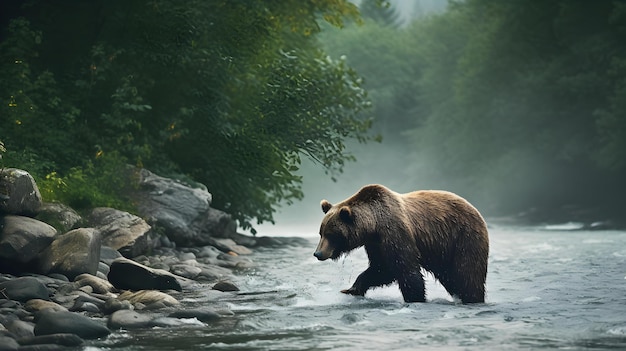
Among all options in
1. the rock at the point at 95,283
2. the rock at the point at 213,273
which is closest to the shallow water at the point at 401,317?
the rock at the point at 213,273

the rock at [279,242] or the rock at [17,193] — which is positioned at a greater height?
the rock at [279,242]

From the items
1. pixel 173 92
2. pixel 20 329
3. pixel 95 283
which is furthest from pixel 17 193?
pixel 173 92

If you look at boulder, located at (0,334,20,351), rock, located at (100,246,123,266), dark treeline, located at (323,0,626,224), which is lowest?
boulder, located at (0,334,20,351)

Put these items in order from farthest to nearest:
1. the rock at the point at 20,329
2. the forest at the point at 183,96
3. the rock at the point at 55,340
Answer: the forest at the point at 183,96, the rock at the point at 20,329, the rock at the point at 55,340

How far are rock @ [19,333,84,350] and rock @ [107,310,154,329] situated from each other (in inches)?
38.8

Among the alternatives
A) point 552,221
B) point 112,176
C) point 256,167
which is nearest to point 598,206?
point 552,221

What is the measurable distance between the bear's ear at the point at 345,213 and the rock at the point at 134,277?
9.87 ft

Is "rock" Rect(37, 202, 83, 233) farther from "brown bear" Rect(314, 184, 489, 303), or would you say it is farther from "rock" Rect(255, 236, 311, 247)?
"rock" Rect(255, 236, 311, 247)

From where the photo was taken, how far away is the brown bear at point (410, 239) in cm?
1096

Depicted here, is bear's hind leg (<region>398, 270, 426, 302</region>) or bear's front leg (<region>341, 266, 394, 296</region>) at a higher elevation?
bear's front leg (<region>341, 266, 394, 296</region>)

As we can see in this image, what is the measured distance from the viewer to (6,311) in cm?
1001

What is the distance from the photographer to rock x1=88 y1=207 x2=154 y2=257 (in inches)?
632

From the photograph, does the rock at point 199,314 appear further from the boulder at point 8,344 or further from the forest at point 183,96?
the forest at point 183,96

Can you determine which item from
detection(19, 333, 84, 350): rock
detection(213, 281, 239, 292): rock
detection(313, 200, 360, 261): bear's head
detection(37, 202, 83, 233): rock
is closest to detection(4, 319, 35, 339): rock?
detection(19, 333, 84, 350): rock
